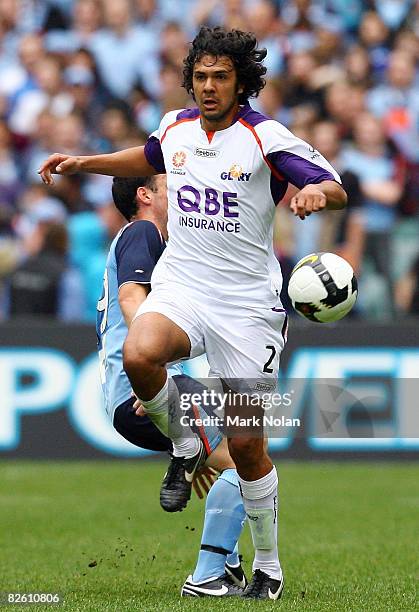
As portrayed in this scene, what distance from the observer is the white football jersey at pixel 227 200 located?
6.56 metres

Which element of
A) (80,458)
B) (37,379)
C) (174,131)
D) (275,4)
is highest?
(275,4)

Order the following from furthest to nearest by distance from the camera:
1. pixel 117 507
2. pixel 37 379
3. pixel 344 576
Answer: pixel 37 379
pixel 117 507
pixel 344 576

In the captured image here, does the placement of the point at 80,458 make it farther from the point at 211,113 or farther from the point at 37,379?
the point at 211,113

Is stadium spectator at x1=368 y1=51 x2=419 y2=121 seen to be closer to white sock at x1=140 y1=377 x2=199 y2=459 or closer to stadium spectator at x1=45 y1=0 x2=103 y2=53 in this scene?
stadium spectator at x1=45 y1=0 x2=103 y2=53

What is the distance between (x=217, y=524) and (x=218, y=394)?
0.76m

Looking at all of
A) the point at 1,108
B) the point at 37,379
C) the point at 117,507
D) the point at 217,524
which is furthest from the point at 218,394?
the point at 1,108

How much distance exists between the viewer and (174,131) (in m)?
6.88

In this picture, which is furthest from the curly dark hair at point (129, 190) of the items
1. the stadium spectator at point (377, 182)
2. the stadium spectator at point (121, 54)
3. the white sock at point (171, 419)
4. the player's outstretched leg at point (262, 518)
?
the stadium spectator at point (121, 54)

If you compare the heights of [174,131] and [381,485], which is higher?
[174,131]

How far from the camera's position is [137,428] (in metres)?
7.28

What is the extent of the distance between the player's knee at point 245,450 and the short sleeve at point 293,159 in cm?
130

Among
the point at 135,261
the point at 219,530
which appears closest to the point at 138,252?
the point at 135,261

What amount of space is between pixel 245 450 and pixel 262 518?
427 mm

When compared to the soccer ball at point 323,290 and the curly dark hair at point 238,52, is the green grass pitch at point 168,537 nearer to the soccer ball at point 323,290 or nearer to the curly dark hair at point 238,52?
the soccer ball at point 323,290
